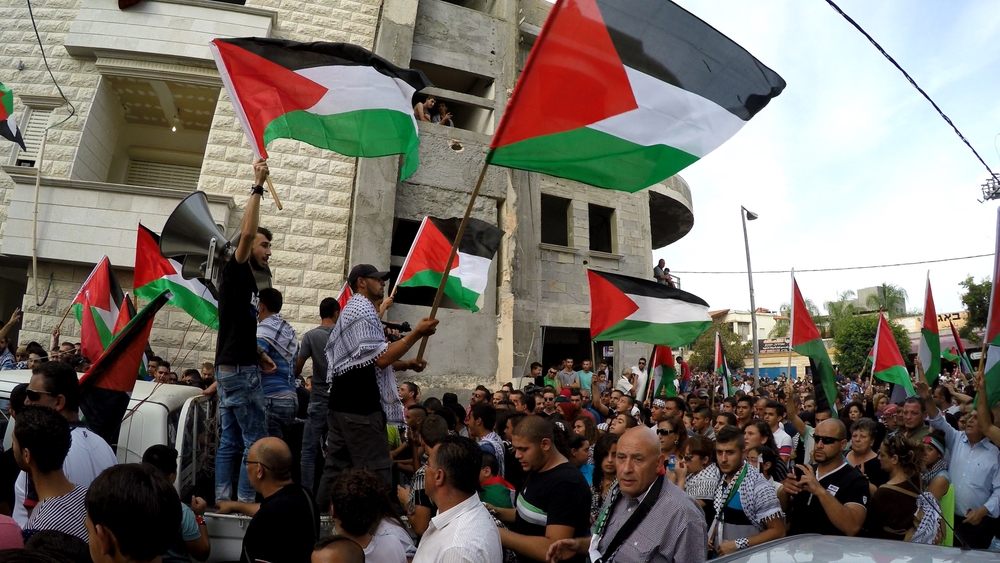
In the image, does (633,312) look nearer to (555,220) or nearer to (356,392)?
(356,392)

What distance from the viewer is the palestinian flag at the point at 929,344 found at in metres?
9.83

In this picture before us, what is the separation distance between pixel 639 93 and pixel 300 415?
4.80 m

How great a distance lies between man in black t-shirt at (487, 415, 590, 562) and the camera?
359 cm

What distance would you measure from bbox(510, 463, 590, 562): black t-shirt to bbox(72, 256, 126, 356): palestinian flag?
6413 millimetres

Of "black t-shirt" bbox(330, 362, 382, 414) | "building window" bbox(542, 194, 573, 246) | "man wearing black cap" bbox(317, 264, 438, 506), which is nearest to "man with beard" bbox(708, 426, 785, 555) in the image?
"man wearing black cap" bbox(317, 264, 438, 506)

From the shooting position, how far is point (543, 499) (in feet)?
12.4

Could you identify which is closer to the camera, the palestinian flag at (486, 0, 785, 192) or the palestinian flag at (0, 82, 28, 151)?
the palestinian flag at (486, 0, 785, 192)

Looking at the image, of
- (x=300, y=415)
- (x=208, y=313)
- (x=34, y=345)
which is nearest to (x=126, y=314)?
(x=208, y=313)

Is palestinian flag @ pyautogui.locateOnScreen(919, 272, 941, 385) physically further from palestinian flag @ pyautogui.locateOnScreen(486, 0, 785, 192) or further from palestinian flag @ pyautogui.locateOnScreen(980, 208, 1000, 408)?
palestinian flag @ pyautogui.locateOnScreen(486, 0, 785, 192)

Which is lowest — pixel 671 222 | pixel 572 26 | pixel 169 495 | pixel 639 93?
pixel 169 495

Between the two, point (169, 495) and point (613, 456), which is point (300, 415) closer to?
point (613, 456)

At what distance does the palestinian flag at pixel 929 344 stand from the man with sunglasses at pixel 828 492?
6363 mm

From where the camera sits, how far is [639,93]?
4504 millimetres

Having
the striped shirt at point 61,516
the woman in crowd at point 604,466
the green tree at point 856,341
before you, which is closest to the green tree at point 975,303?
the green tree at point 856,341
